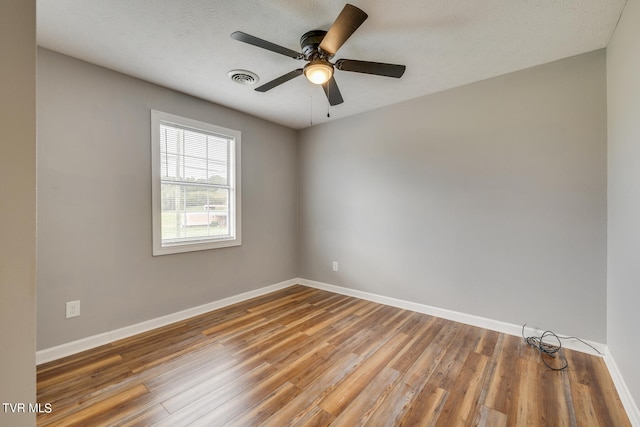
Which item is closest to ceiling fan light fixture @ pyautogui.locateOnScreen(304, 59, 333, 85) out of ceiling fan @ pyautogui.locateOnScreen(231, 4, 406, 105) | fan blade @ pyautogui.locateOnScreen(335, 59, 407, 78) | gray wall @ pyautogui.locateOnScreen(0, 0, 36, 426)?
ceiling fan @ pyautogui.locateOnScreen(231, 4, 406, 105)

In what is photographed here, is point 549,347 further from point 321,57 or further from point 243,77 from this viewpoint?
point 243,77

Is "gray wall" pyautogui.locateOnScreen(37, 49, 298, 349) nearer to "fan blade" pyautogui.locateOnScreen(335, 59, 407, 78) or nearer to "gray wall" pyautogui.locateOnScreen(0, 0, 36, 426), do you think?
"gray wall" pyautogui.locateOnScreen(0, 0, 36, 426)

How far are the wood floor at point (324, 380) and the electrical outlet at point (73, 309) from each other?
0.34m

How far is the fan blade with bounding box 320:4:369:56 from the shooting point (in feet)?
5.01

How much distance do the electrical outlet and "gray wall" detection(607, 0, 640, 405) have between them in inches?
157

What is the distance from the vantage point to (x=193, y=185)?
3141 mm

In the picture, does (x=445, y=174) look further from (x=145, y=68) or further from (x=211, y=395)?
(x=145, y=68)

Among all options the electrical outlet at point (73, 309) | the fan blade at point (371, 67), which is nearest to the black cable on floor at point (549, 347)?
the fan blade at point (371, 67)

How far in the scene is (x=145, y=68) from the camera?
2480 millimetres

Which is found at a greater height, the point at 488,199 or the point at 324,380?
the point at 488,199

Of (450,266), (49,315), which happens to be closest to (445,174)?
(450,266)

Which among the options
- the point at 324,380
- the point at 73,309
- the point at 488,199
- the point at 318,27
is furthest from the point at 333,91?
the point at 73,309

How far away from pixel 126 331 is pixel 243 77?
8.87ft

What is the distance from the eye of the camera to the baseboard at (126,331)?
219 centimetres
